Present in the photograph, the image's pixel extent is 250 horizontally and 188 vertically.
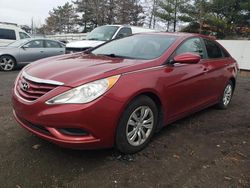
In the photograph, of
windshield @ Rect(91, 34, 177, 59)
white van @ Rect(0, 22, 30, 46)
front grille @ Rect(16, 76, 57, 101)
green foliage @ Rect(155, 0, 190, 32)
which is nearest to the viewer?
front grille @ Rect(16, 76, 57, 101)

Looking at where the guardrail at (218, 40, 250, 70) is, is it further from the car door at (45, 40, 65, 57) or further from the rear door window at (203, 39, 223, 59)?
the rear door window at (203, 39, 223, 59)

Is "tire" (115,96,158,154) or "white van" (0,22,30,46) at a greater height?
"white van" (0,22,30,46)

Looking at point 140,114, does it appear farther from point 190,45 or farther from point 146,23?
point 146,23

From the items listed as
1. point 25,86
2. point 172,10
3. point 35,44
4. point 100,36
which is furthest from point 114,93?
point 172,10

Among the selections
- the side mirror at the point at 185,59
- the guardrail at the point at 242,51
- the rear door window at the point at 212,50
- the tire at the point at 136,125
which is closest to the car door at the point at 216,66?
the rear door window at the point at 212,50

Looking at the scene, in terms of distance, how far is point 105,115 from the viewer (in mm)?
3018

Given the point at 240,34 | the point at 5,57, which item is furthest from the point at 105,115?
the point at 240,34

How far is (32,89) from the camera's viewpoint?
319cm

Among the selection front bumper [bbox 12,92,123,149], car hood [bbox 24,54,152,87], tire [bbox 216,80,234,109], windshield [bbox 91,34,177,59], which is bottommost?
tire [bbox 216,80,234,109]

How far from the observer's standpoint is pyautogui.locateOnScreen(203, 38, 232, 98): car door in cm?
494

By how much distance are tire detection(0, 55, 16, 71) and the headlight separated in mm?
8636

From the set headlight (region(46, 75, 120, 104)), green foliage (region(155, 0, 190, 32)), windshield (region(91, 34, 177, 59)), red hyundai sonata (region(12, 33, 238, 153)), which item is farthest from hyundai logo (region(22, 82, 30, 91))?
green foliage (region(155, 0, 190, 32))

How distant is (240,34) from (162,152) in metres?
21.4

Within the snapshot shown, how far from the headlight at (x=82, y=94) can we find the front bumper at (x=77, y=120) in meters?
0.04
